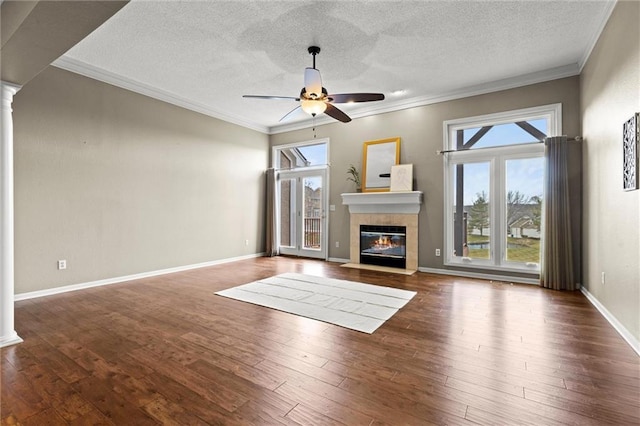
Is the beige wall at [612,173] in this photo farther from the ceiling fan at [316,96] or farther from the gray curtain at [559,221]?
the ceiling fan at [316,96]

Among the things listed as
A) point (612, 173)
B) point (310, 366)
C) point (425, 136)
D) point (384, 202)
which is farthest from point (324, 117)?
point (310, 366)

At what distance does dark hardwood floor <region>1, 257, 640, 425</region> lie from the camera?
5.38 ft

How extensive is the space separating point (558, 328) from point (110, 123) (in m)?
6.11

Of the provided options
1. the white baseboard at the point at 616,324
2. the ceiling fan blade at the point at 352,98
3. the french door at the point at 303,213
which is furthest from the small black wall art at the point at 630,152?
the french door at the point at 303,213

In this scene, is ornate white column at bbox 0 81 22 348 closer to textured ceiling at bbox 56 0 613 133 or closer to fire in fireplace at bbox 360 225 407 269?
textured ceiling at bbox 56 0 613 133

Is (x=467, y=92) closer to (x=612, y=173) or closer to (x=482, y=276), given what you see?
(x=612, y=173)

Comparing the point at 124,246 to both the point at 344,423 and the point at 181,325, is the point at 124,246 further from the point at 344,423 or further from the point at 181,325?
the point at 344,423

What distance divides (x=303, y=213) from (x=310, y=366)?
5205 millimetres

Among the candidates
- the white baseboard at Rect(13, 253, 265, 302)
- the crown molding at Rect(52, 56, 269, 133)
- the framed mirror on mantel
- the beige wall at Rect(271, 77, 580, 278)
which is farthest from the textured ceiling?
the white baseboard at Rect(13, 253, 265, 302)

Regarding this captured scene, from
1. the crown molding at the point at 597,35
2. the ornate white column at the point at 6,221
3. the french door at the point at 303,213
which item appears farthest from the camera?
the french door at the point at 303,213

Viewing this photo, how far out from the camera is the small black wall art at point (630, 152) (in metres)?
2.42

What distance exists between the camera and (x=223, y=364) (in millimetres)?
2166

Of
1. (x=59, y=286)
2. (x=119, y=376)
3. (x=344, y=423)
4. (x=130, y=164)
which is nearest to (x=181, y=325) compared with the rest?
(x=119, y=376)

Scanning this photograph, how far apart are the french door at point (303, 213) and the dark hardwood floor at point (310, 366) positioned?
3.60 meters
